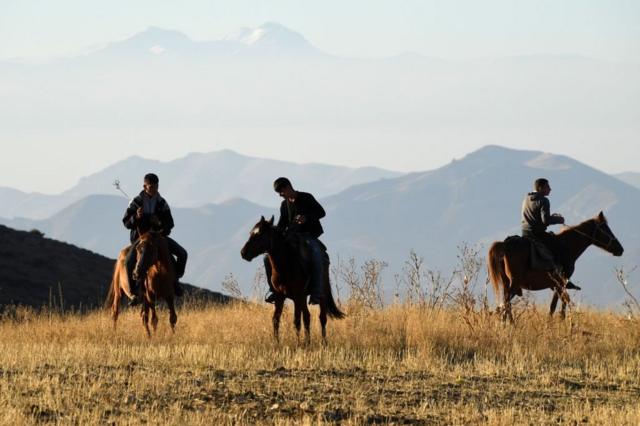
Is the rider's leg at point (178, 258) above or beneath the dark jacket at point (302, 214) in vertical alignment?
beneath

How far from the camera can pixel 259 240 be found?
1545 cm

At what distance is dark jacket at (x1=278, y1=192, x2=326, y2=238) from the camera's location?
1617 centimetres

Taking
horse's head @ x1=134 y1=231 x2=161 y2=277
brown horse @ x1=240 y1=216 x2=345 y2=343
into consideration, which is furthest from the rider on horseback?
horse's head @ x1=134 y1=231 x2=161 y2=277

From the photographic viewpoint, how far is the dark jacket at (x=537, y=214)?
769 inches

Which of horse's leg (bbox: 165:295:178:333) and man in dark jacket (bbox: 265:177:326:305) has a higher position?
man in dark jacket (bbox: 265:177:326:305)

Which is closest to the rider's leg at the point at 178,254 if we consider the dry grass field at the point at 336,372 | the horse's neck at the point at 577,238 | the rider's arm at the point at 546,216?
the dry grass field at the point at 336,372

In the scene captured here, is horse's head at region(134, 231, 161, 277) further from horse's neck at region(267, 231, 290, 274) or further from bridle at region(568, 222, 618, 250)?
bridle at region(568, 222, 618, 250)

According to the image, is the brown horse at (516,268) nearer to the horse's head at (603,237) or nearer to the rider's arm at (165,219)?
the horse's head at (603,237)

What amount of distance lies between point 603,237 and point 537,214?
157cm

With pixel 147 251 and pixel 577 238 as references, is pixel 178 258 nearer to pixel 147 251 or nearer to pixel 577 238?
pixel 147 251

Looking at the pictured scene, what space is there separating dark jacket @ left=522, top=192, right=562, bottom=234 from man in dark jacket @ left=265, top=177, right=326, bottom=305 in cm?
470

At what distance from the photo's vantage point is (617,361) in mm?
14609

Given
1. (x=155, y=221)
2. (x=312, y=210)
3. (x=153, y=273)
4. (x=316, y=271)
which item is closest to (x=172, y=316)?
(x=153, y=273)

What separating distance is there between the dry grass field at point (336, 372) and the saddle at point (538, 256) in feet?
4.56
